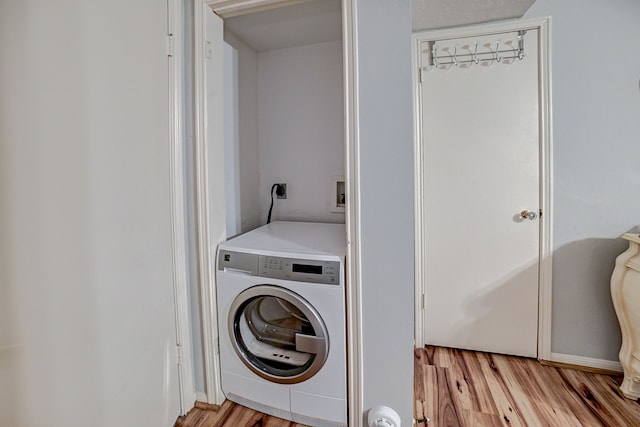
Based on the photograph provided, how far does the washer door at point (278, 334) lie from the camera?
1373 mm

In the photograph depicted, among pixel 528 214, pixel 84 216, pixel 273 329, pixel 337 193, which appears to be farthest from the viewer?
pixel 337 193

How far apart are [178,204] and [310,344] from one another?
925 millimetres

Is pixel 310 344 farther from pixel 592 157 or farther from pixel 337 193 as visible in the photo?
pixel 592 157

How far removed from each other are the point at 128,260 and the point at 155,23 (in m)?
1.05

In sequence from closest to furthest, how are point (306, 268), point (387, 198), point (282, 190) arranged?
1. point (387, 198)
2. point (306, 268)
3. point (282, 190)

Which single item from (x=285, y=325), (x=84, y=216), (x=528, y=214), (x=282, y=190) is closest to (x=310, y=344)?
(x=285, y=325)

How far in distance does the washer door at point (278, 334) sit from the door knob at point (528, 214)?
1506 mm

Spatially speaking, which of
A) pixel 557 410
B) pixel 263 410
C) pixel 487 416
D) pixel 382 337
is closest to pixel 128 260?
pixel 263 410

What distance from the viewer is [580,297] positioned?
1.89 meters

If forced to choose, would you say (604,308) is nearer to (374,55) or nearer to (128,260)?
(374,55)

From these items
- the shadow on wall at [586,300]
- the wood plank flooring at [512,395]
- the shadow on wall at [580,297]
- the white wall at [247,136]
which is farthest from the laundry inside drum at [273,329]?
the shadow on wall at [586,300]

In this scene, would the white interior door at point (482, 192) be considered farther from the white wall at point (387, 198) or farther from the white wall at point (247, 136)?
the white wall at point (247, 136)

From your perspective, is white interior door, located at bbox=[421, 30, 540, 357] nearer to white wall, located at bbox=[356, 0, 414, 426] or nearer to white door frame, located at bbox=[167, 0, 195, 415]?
white wall, located at bbox=[356, 0, 414, 426]

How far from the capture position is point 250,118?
2.14 metres
